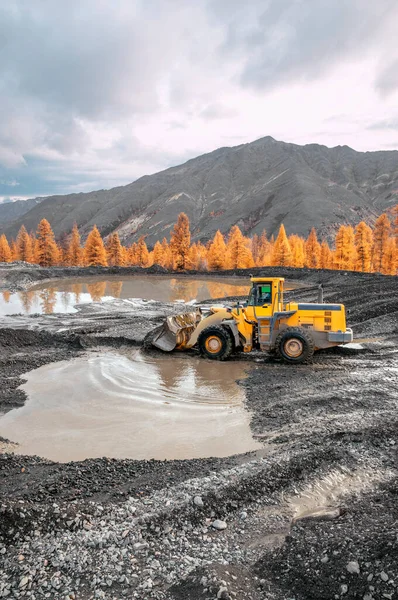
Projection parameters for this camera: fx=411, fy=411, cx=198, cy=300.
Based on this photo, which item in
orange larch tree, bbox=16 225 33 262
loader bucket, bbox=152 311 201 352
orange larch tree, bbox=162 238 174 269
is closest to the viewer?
loader bucket, bbox=152 311 201 352

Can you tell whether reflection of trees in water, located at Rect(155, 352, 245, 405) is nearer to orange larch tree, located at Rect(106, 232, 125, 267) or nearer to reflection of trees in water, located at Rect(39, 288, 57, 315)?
reflection of trees in water, located at Rect(39, 288, 57, 315)

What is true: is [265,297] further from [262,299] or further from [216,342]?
[216,342]

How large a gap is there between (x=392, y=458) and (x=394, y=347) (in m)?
9.26

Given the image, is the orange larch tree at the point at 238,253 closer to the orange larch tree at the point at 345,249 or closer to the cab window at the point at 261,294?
the orange larch tree at the point at 345,249

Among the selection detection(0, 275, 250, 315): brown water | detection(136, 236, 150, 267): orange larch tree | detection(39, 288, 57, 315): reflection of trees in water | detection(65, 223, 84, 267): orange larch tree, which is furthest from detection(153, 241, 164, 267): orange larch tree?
detection(39, 288, 57, 315): reflection of trees in water

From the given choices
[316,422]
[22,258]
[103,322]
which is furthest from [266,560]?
[22,258]

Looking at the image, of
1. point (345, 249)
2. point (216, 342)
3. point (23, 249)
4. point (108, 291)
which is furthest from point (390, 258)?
point (23, 249)

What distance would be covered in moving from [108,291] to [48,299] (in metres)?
7.75

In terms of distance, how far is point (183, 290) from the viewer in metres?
44.6

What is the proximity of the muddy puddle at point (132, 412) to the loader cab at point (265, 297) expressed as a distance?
2031 millimetres

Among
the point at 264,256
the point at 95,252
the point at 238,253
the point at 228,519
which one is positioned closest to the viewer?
the point at 228,519

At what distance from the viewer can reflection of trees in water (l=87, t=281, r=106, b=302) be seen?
124 ft

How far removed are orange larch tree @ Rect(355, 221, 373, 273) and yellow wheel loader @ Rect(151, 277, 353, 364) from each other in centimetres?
4785

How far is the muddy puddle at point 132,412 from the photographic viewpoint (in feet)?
27.5
